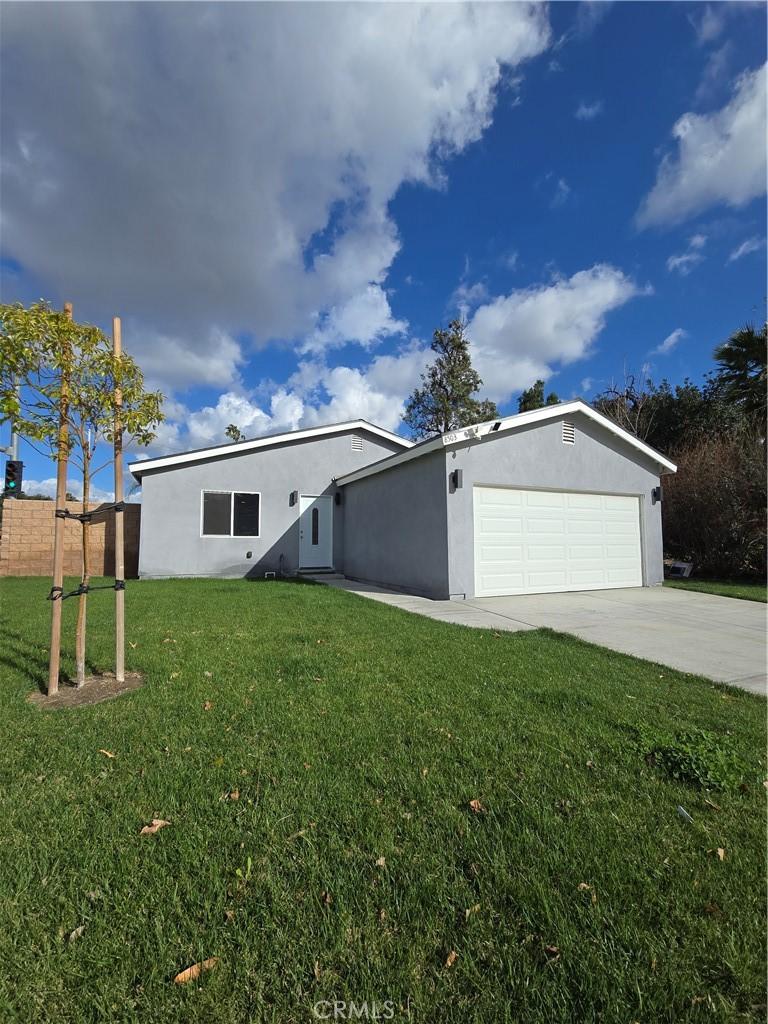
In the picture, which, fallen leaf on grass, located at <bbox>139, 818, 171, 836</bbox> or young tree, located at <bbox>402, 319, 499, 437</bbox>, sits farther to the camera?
young tree, located at <bbox>402, 319, 499, 437</bbox>

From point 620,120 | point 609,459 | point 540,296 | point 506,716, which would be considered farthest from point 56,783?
point 540,296

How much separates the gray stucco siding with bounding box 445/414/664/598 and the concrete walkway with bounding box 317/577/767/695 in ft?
3.13

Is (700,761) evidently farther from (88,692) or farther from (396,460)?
(396,460)

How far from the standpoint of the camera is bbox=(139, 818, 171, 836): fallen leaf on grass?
2.02 metres

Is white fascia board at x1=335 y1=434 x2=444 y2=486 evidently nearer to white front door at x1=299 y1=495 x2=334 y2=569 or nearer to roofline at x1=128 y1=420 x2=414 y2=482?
white front door at x1=299 y1=495 x2=334 y2=569

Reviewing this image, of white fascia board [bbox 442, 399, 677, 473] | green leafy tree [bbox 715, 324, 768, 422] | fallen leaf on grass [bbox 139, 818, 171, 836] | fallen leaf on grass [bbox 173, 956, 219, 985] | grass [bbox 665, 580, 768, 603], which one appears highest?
green leafy tree [bbox 715, 324, 768, 422]

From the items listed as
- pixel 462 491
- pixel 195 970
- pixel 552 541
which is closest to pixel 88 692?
pixel 195 970

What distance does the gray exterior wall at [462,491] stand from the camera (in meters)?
9.05

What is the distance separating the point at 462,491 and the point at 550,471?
2508mm

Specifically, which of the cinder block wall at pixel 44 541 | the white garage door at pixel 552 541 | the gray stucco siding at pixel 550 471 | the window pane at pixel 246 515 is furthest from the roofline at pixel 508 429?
the cinder block wall at pixel 44 541

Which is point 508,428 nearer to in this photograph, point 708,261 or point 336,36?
point 336,36

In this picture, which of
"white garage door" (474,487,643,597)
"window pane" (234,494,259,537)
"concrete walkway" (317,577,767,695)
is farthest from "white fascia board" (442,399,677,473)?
"window pane" (234,494,259,537)

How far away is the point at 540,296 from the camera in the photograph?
17.0 m

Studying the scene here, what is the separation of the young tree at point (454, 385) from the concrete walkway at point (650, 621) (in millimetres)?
19281
